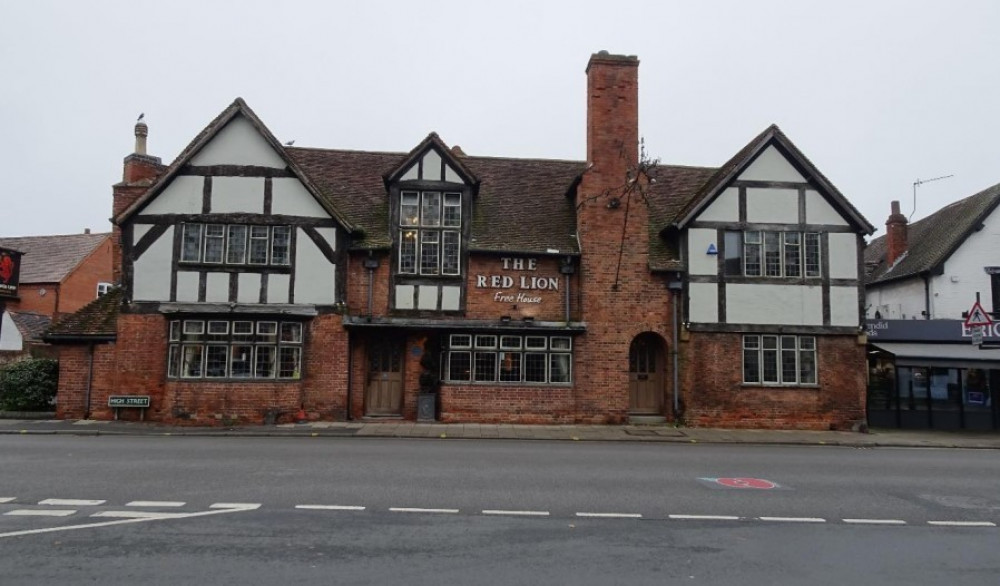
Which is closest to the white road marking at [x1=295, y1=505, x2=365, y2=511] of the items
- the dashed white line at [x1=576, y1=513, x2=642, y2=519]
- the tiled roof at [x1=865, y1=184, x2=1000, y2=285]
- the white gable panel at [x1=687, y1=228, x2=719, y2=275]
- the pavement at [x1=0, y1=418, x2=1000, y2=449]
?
the dashed white line at [x1=576, y1=513, x2=642, y2=519]

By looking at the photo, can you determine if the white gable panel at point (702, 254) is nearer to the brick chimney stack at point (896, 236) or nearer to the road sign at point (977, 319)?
the road sign at point (977, 319)

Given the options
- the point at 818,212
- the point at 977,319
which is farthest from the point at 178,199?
the point at 977,319

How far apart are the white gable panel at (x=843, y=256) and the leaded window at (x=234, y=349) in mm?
15598

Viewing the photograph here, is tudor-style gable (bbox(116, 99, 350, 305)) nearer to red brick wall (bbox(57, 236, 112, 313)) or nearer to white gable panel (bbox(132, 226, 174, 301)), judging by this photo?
white gable panel (bbox(132, 226, 174, 301))

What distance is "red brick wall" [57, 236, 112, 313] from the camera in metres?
43.5

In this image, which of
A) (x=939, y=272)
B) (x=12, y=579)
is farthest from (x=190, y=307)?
(x=939, y=272)

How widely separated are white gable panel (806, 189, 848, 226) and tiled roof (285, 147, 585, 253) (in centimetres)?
698

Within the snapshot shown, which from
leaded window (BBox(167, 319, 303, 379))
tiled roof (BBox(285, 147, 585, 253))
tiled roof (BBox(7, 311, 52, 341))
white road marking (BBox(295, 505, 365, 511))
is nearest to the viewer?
white road marking (BBox(295, 505, 365, 511))

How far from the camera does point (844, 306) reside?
2050 centimetres

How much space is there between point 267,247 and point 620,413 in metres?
11.0

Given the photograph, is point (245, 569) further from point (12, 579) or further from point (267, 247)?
point (267, 247)

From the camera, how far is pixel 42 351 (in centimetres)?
2930

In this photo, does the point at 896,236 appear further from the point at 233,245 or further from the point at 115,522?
the point at 115,522

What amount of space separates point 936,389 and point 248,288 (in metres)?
20.8
